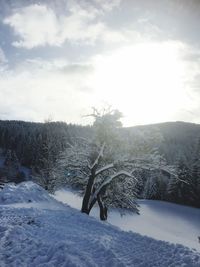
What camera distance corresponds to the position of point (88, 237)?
371 inches

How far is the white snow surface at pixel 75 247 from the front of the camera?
719 cm

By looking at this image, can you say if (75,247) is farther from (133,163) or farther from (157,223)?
(157,223)

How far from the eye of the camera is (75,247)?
8078 mm

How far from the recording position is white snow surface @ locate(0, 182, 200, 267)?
7.19m

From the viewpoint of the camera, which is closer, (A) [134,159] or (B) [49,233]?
(B) [49,233]

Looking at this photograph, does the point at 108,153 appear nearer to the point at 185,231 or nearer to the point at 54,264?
the point at 54,264

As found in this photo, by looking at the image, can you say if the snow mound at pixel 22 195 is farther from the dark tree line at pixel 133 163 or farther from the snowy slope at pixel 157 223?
the snowy slope at pixel 157 223

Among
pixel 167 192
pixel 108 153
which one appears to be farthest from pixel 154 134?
pixel 167 192

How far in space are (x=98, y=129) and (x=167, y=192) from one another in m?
37.9

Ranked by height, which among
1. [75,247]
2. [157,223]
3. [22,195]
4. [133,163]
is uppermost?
[133,163]

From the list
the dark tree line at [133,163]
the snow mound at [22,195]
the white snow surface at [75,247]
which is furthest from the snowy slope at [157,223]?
the white snow surface at [75,247]

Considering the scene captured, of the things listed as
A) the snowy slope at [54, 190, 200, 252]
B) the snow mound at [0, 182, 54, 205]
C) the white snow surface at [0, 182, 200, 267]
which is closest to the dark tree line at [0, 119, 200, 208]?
the snow mound at [0, 182, 54, 205]

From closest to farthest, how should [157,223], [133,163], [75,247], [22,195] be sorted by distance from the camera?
1. [75,247]
2. [133,163]
3. [22,195]
4. [157,223]

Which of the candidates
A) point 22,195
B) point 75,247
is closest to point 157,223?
point 22,195
